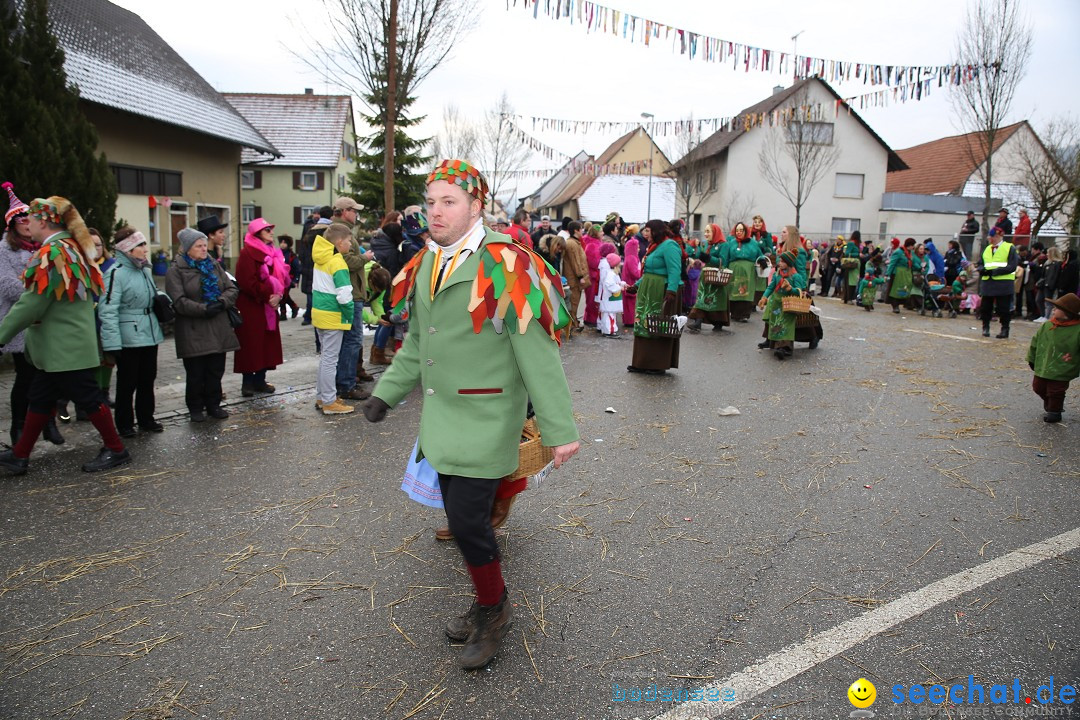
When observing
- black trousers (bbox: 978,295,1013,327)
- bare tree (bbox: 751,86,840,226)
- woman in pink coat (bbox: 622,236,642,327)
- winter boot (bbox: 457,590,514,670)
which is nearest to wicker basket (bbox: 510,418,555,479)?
winter boot (bbox: 457,590,514,670)

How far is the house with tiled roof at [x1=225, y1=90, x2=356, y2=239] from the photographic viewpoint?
38.4m

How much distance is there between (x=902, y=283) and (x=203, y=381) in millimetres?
16281

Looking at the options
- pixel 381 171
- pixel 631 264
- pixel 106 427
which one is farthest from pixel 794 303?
pixel 381 171

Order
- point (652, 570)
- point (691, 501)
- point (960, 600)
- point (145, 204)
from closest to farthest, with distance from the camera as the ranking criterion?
point (960, 600) → point (652, 570) → point (691, 501) → point (145, 204)

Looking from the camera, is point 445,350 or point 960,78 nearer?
point 445,350

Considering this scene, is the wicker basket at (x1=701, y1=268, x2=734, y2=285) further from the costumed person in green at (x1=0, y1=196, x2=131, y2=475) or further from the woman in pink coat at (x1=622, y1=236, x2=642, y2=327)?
the costumed person in green at (x1=0, y1=196, x2=131, y2=475)

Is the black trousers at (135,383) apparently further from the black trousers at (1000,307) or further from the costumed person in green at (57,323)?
the black trousers at (1000,307)

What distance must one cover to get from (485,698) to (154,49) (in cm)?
2410

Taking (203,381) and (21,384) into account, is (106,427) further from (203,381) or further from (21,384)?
(203,381)

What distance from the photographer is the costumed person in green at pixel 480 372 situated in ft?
9.72

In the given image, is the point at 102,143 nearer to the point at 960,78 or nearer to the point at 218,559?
the point at 218,559

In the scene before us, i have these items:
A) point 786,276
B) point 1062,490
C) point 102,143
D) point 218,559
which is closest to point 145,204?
point 102,143

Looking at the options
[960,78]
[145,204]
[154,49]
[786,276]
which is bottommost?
[786,276]

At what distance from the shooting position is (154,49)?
21.4 metres
